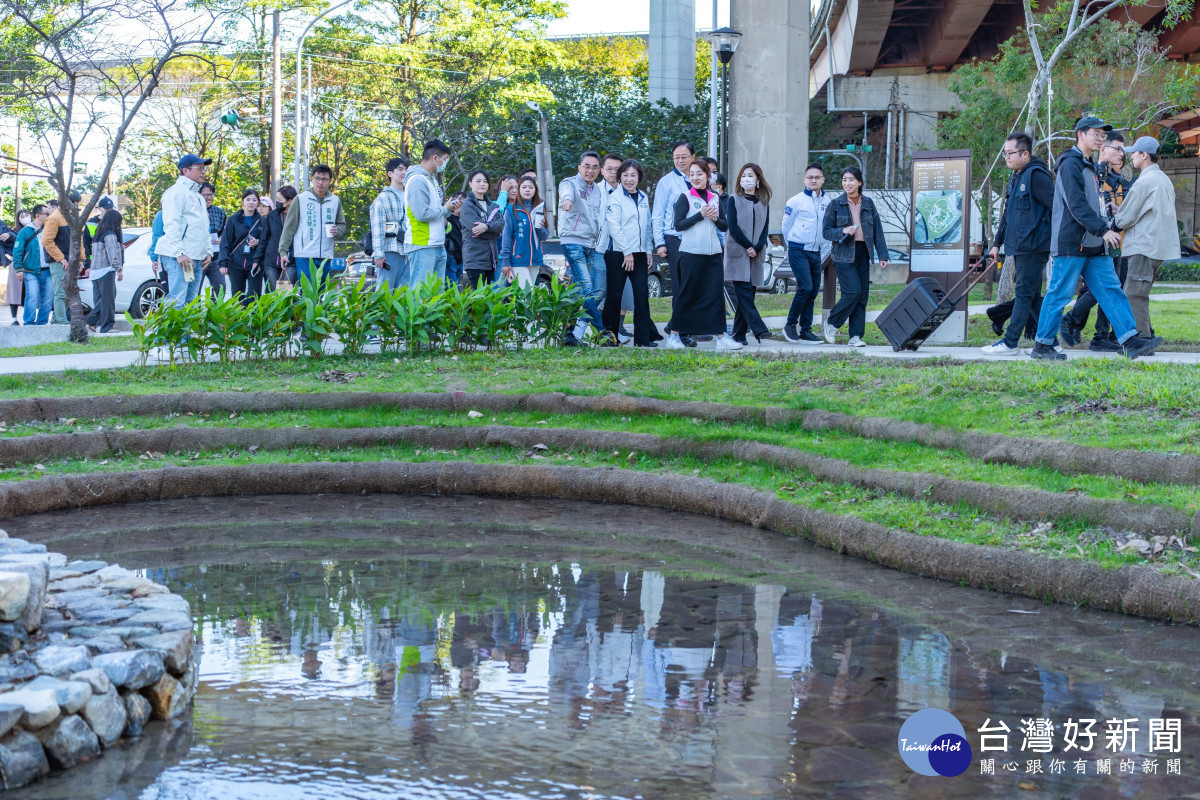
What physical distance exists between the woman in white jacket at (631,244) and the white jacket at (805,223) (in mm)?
1355

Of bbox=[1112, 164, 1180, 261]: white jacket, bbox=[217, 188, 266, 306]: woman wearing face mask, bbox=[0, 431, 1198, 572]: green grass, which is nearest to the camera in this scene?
bbox=[0, 431, 1198, 572]: green grass

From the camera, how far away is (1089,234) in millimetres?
8719

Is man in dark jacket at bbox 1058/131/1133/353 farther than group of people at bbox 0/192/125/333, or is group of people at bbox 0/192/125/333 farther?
group of people at bbox 0/192/125/333

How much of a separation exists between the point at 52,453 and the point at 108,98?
6.30 m

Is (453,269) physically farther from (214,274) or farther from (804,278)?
(804,278)

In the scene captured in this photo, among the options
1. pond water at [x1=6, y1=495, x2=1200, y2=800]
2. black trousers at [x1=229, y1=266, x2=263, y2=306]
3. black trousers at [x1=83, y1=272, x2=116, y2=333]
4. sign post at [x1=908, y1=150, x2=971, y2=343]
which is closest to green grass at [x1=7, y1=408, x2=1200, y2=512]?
pond water at [x1=6, y1=495, x2=1200, y2=800]

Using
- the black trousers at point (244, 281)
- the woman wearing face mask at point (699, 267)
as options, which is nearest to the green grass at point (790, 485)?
the woman wearing face mask at point (699, 267)

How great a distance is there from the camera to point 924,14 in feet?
115

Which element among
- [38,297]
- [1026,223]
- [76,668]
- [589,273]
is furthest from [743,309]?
[38,297]

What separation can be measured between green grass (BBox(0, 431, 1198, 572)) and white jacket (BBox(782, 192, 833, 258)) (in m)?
4.46

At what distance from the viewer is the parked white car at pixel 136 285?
54.0ft

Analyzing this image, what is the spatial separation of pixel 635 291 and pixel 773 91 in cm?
1624

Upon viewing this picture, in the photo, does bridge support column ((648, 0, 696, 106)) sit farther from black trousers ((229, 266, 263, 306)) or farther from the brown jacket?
black trousers ((229, 266, 263, 306))

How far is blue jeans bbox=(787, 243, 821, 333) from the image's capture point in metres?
11.4
